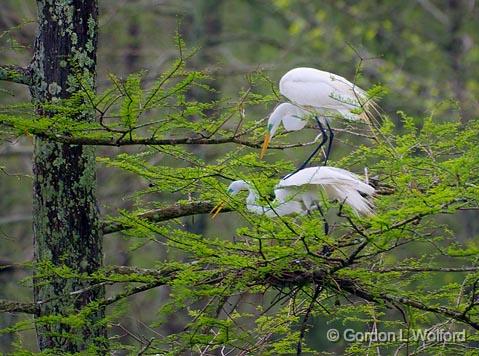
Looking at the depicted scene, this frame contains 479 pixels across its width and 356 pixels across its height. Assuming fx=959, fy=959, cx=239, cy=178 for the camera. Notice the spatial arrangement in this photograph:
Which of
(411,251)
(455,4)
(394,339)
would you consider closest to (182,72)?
(394,339)

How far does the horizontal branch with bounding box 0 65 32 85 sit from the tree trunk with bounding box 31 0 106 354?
31 mm

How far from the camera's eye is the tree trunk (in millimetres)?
4023

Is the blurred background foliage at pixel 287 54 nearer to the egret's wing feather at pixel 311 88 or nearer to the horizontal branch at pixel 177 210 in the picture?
the egret's wing feather at pixel 311 88

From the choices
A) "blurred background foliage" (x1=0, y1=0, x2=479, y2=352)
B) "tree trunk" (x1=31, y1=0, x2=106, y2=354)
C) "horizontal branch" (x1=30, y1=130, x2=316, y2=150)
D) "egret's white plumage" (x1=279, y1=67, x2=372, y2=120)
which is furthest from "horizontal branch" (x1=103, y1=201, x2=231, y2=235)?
"blurred background foliage" (x1=0, y1=0, x2=479, y2=352)

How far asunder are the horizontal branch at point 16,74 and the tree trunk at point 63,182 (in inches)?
1.2

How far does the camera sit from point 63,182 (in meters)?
4.07

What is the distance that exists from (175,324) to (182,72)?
27.6 feet

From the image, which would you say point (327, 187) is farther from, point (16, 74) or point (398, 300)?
point (16, 74)

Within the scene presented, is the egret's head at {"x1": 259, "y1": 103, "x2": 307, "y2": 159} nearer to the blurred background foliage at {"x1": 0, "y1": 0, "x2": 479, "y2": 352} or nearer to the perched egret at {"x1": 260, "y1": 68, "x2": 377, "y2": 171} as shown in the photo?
the perched egret at {"x1": 260, "y1": 68, "x2": 377, "y2": 171}

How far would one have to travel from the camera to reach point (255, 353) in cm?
370

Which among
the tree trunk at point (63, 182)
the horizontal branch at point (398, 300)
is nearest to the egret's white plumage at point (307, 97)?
the tree trunk at point (63, 182)

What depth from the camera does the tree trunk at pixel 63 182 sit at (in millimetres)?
4023

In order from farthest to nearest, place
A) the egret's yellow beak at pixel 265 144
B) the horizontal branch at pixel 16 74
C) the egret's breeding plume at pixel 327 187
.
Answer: the egret's yellow beak at pixel 265 144 < the horizontal branch at pixel 16 74 < the egret's breeding plume at pixel 327 187

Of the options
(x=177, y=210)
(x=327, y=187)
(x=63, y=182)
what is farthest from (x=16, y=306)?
(x=327, y=187)
